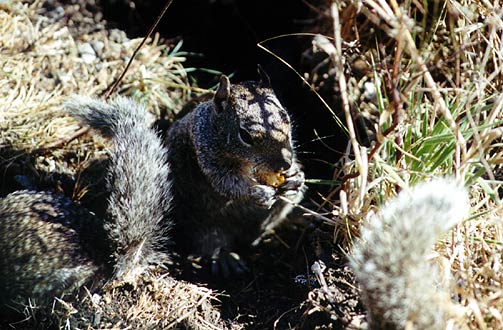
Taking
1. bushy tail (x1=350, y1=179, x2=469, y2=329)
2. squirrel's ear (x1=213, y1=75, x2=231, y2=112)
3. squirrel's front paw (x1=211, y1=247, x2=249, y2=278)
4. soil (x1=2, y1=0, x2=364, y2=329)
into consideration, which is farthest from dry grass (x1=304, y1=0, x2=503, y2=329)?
squirrel's front paw (x1=211, y1=247, x2=249, y2=278)

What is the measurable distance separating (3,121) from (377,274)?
9.67ft

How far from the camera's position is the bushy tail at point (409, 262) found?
2326 millimetres

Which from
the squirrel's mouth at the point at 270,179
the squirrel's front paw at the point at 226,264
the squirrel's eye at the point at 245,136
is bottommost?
the squirrel's front paw at the point at 226,264

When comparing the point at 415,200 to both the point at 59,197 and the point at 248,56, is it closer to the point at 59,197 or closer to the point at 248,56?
the point at 59,197

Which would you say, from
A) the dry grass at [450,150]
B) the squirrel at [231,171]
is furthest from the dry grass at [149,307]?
the dry grass at [450,150]

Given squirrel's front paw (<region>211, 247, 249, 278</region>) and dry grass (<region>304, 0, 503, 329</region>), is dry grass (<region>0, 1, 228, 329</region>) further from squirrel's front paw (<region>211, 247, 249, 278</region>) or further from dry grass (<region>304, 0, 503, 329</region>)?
dry grass (<region>304, 0, 503, 329</region>)

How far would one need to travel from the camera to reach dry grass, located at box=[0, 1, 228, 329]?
3.46 m

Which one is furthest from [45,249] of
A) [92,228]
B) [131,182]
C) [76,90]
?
[76,90]

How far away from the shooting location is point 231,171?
400 centimetres

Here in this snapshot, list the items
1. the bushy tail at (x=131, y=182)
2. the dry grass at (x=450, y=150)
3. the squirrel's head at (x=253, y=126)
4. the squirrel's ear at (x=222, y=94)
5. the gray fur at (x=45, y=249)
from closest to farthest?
the dry grass at (x=450, y=150), the gray fur at (x=45, y=249), the bushy tail at (x=131, y=182), the squirrel's head at (x=253, y=126), the squirrel's ear at (x=222, y=94)

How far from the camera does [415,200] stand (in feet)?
7.87

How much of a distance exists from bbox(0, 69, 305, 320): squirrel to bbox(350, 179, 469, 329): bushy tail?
1.23 m

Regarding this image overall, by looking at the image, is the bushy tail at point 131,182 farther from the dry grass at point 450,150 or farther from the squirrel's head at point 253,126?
the dry grass at point 450,150

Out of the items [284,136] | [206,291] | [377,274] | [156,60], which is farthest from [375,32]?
[377,274]
